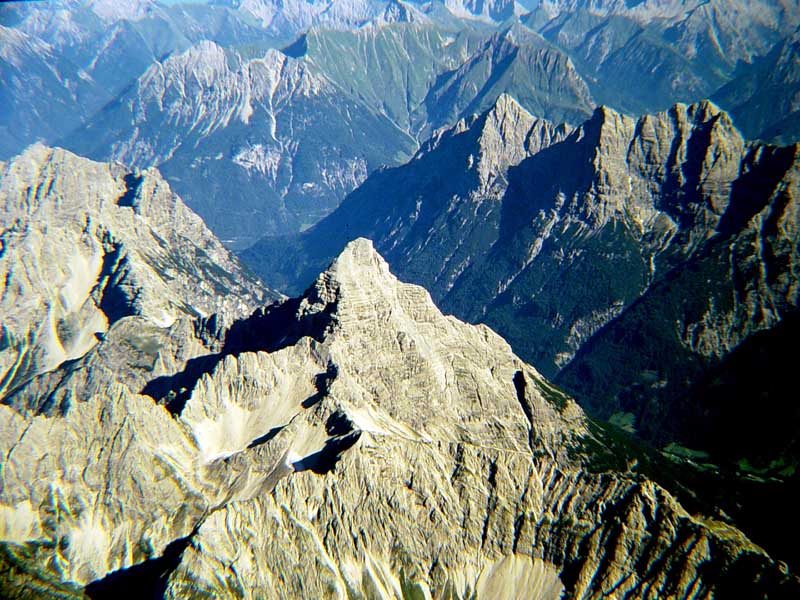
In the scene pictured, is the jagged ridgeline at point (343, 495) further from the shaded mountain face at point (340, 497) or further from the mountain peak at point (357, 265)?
the mountain peak at point (357, 265)

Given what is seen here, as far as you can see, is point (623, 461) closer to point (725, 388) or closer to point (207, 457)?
point (725, 388)

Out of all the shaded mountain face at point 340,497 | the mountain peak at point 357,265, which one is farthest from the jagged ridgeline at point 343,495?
the mountain peak at point 357,265

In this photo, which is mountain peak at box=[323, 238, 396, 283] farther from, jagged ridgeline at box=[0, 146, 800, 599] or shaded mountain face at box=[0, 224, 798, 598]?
shaded mountain face at box=[0, 224, 798, 598]

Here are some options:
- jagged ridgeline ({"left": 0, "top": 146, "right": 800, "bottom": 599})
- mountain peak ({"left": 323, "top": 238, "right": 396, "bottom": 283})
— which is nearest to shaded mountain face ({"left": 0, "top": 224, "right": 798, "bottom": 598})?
jagged ridgeline ({"left": 0, "top": 146, "right": 800, "bottom": 599})

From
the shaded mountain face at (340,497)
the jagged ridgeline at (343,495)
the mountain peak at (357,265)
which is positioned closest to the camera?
the jagged ridgeline at (343,495)

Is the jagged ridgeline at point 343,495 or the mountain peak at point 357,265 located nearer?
the jagged ridgeline at point 343,495
